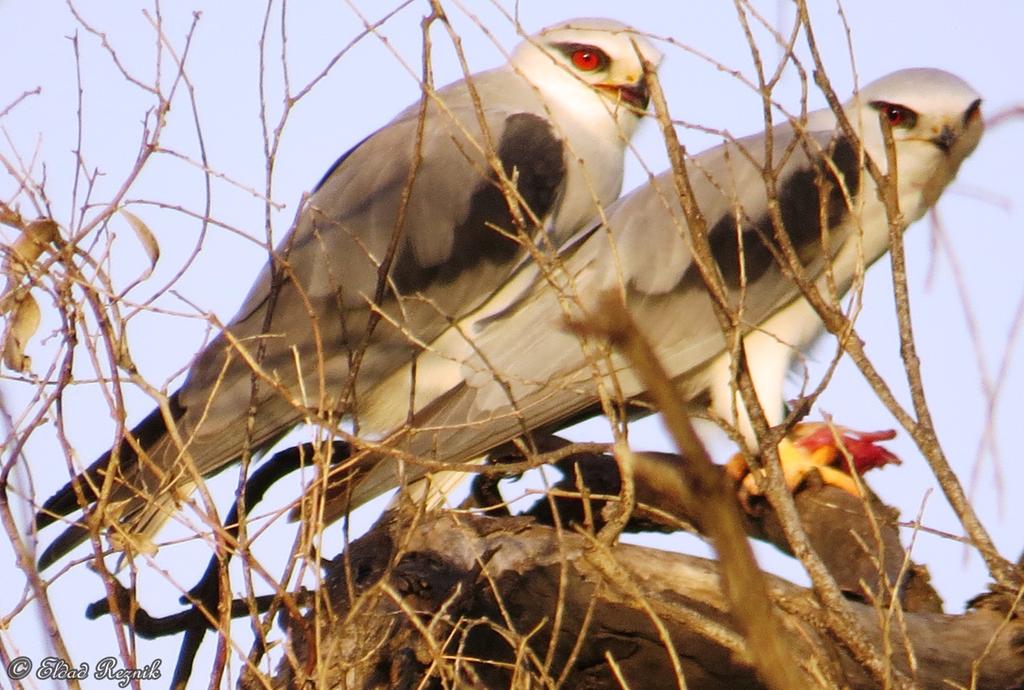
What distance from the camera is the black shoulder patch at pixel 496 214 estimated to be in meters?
4.65

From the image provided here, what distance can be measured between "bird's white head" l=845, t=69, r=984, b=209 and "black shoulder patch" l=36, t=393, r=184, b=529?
243cm

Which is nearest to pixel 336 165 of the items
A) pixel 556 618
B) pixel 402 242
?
pixel 402 242

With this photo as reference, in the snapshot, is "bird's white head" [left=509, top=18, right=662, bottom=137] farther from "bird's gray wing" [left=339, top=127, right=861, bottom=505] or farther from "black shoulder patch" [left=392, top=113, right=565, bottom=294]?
"bird's gray wing" [left=339, top=127, right=861, bottom=505]

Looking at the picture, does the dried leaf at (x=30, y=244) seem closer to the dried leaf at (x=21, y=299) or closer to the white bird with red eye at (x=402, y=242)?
the dried leaf at (x=21, y=299)

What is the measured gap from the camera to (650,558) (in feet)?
10.4

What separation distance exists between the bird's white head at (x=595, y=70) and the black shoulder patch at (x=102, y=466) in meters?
1.91

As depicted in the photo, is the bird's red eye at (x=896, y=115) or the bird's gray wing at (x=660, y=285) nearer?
the bird's gray wing at (x=660, y=285)

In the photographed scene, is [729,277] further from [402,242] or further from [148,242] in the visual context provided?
[148,242]

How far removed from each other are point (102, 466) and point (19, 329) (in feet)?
3.35

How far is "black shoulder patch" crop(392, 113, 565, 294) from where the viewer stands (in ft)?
15.3

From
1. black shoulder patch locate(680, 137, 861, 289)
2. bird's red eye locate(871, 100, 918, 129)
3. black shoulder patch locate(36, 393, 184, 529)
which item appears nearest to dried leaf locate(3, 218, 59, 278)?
black shoulder patch locate(36, 393, 184, 529)

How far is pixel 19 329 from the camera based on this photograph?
283cm

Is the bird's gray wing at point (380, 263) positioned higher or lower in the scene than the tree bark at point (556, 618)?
higher

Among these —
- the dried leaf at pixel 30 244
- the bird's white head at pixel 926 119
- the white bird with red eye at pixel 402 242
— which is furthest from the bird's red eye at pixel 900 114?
the dried leaf at pixel 30 244
